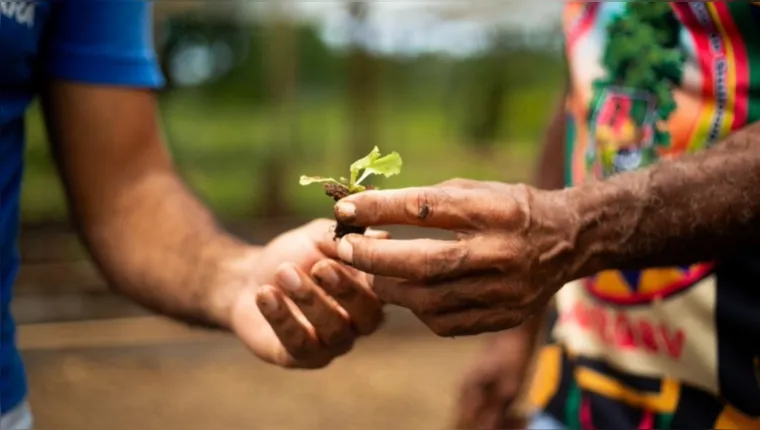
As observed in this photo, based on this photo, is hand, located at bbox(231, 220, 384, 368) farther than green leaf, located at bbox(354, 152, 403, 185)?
Yes

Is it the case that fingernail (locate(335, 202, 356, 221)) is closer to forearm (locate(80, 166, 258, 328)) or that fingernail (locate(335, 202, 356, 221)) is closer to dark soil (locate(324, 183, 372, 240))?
dark soil (locate(324, 183, 372, 240))

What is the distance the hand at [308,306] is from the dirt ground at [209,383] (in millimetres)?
3147

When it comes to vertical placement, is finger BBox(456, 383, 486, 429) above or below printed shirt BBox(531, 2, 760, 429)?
below

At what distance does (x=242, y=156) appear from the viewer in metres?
12.0

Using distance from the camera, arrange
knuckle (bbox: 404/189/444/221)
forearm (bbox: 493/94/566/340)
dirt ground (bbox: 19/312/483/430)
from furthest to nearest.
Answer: dirt ground (bbox: 19/312/483/430)
forearm (bbox: 493/94/566/340)
knuckle (bbox: 404/189/444/221)

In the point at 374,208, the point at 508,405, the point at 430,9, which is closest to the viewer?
the point at 374,208

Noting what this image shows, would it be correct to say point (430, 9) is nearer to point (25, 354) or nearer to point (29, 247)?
point (29, 247)

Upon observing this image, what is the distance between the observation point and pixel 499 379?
2.24m

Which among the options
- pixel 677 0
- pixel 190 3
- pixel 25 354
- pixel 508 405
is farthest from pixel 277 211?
pixel 677 0

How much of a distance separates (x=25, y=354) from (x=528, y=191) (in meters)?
4.53

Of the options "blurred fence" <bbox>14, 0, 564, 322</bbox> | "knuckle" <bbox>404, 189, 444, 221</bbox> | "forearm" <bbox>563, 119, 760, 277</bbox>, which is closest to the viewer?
"knuckle" <bbox>404, 189, 444, 221</bbox>

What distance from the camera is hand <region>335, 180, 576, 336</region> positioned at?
3.78 ft

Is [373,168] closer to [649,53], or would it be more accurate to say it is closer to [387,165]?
[387,165]

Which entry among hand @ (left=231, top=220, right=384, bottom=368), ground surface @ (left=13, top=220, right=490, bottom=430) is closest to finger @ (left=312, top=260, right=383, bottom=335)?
hand @ (left=231, top=220, right=384, bottom=368)
